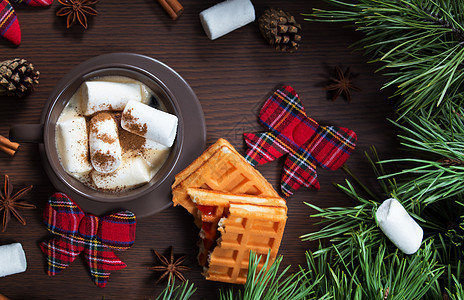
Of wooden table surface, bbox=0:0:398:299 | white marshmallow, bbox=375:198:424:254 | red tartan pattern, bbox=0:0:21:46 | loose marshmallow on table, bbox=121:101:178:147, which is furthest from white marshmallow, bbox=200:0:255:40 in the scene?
white marshmallow, bbox=375:198:424:254

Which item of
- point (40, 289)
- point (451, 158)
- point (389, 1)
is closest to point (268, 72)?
point (389, 1)

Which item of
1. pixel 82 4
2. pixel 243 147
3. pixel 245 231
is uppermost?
pixel 82 4

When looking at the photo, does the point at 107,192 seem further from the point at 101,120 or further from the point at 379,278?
the point at 379,278

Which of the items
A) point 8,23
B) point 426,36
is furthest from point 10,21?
point 426,36

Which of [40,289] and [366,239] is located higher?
[366,239]

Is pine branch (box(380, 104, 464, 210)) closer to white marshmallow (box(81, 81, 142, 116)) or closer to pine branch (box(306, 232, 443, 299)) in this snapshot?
pine branch (box(306, 232, 443, 299))

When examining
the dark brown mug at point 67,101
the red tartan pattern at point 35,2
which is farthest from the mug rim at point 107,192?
the red tartan pattern at point 35,2

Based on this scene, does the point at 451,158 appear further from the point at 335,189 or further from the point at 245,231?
the point at 245,231
